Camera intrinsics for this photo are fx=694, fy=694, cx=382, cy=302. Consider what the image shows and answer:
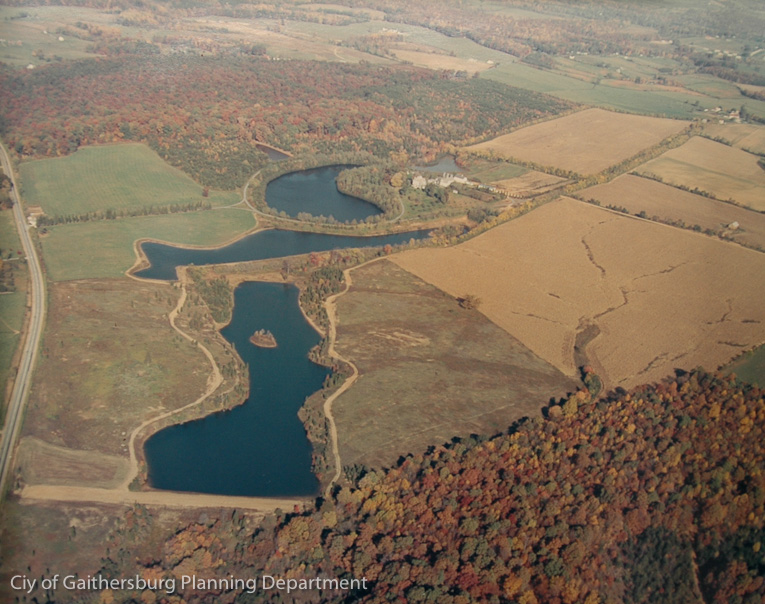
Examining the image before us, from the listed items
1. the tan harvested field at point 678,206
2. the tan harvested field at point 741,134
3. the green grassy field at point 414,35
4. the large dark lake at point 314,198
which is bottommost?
the large dark lake at point 314,198

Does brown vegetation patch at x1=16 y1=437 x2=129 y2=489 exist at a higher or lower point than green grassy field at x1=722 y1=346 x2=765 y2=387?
lower

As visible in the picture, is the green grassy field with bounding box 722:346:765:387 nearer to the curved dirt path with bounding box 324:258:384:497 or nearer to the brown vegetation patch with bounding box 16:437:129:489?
the curved dirt path with bounding box 324:258:384:497

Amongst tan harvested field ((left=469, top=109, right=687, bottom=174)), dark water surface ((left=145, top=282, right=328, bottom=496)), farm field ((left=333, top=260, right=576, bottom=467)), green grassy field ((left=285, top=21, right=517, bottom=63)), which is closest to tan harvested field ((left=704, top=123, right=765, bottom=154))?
tan harvested field ((left=469, top=109, right=687, bottom=174))

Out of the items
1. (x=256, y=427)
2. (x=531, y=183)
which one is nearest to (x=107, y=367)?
(x=256, y=427)

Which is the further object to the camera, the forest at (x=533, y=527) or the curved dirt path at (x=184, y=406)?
the curved dirt path at (x=184, y=406)

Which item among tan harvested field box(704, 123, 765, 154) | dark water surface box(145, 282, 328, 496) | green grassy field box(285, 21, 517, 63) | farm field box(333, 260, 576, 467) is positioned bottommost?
dark water surface box(145, 282, 328, 496)

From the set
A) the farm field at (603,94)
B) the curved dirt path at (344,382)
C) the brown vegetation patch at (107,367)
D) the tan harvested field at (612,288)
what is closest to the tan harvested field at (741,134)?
the farm field at (603,94)

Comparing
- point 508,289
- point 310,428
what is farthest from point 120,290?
point 508,289

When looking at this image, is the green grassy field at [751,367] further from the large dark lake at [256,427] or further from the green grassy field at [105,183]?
the green grassy field at [105,183]
